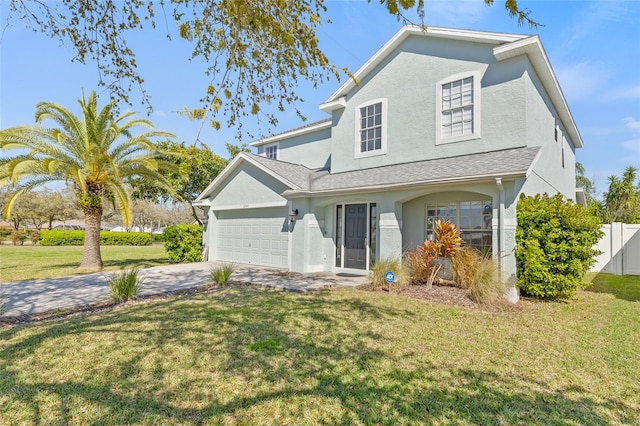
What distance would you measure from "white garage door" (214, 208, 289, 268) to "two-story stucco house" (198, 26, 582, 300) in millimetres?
80

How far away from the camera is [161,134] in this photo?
1561cm

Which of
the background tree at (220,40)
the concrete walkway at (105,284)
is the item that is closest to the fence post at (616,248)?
the concrete walkway at (105,284)

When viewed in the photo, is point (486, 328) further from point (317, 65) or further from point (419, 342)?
point (317, 65)

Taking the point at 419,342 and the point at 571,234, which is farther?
the point at 571,234

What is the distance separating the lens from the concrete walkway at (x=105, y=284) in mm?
8273

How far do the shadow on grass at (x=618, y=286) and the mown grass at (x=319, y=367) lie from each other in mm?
3072

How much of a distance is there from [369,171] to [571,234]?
22.2ft

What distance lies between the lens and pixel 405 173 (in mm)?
11219

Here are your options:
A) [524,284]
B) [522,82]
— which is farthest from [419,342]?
[522,82]

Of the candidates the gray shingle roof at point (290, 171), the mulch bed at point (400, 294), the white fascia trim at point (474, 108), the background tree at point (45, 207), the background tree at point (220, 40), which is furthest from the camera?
the background tree at point (45, 207)

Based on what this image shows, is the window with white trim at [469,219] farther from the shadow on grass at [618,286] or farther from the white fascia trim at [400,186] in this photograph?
the shadow on grass at [618,286]

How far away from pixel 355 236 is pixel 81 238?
3426cm

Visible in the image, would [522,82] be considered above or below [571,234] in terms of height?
above

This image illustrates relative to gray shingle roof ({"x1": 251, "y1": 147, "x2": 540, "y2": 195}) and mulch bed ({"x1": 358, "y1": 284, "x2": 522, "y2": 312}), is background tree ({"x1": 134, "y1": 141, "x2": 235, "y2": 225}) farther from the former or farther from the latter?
mulch bed ({"x1": 358, "y1": 284, "x2": 522, "y2": 312})
